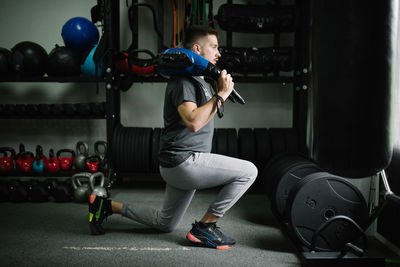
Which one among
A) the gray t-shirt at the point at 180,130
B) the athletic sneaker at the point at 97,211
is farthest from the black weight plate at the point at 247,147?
the athletic sneaker at the point at 97,211

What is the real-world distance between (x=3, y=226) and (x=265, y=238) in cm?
204

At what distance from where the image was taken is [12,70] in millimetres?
4000

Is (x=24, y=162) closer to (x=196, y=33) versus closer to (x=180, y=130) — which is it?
(x=180, y=130)

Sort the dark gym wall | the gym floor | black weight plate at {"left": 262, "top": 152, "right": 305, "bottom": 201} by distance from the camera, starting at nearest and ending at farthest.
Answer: the gym floor, black weight plate at {"left": 262, "top": 152, "right": 305, "bottom": 201}, the dark gym wall

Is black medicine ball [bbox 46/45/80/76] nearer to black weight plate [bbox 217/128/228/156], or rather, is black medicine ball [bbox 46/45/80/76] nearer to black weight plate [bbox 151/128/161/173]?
black weight plate [bbox 151/128/161/173]

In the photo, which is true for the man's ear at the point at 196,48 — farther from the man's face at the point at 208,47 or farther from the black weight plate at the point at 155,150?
the black weight plate at the point at 155,150

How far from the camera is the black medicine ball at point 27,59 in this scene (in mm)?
3869

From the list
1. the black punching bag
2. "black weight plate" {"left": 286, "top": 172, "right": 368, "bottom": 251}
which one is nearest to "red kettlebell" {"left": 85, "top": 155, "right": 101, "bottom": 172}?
"black weight plate" {"left": 286, "top": 172, "right": 368, "bottom": 251}

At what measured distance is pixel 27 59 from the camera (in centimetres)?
388

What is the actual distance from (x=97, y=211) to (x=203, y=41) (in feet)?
4.60

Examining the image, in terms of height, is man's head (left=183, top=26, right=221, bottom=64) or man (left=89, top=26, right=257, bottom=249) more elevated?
man's head (left=183, top=26, right=221, bottom=64)

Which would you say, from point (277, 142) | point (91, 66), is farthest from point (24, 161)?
point (277, 142)

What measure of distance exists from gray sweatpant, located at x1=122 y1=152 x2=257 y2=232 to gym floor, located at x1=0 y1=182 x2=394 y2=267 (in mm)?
247

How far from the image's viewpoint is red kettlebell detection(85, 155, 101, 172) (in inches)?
157
